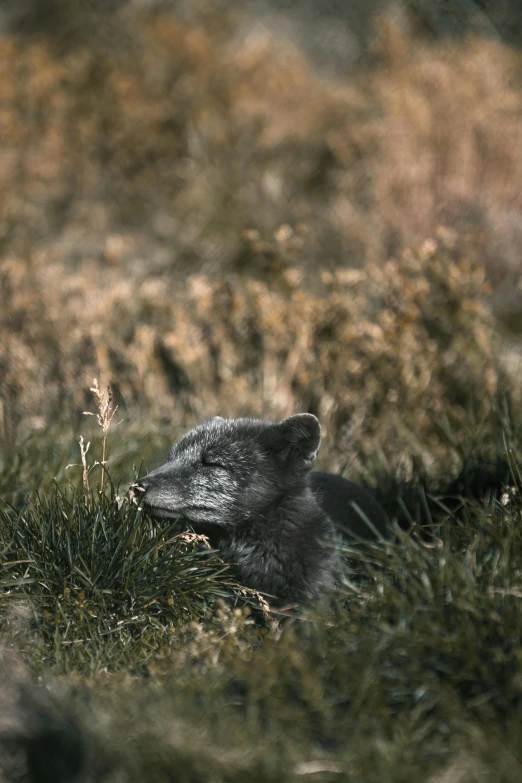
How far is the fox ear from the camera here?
402 cm

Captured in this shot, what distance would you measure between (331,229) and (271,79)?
12.5 feet

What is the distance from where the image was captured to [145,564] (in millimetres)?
3625

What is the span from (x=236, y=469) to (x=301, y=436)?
32 cm

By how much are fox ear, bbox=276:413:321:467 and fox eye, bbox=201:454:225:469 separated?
289 millimetres

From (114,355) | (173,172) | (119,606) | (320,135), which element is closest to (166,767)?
(119,606)

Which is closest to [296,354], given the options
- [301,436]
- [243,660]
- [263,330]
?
[263,330]

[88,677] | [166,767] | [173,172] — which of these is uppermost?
[173,172]

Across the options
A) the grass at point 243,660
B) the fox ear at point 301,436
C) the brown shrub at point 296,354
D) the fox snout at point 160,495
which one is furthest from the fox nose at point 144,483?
the brown shrub at point 296,354

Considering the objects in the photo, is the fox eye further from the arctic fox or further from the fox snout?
the fox snout

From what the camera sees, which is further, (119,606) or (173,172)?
(173,172)

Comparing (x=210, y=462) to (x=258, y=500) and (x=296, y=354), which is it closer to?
(x=258, y=500)

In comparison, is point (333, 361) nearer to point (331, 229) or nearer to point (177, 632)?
point (177, 632)

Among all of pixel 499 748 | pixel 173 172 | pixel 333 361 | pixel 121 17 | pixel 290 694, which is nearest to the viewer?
pixel 499 748

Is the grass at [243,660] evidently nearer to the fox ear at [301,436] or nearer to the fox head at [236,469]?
the fox head at [236,469]
